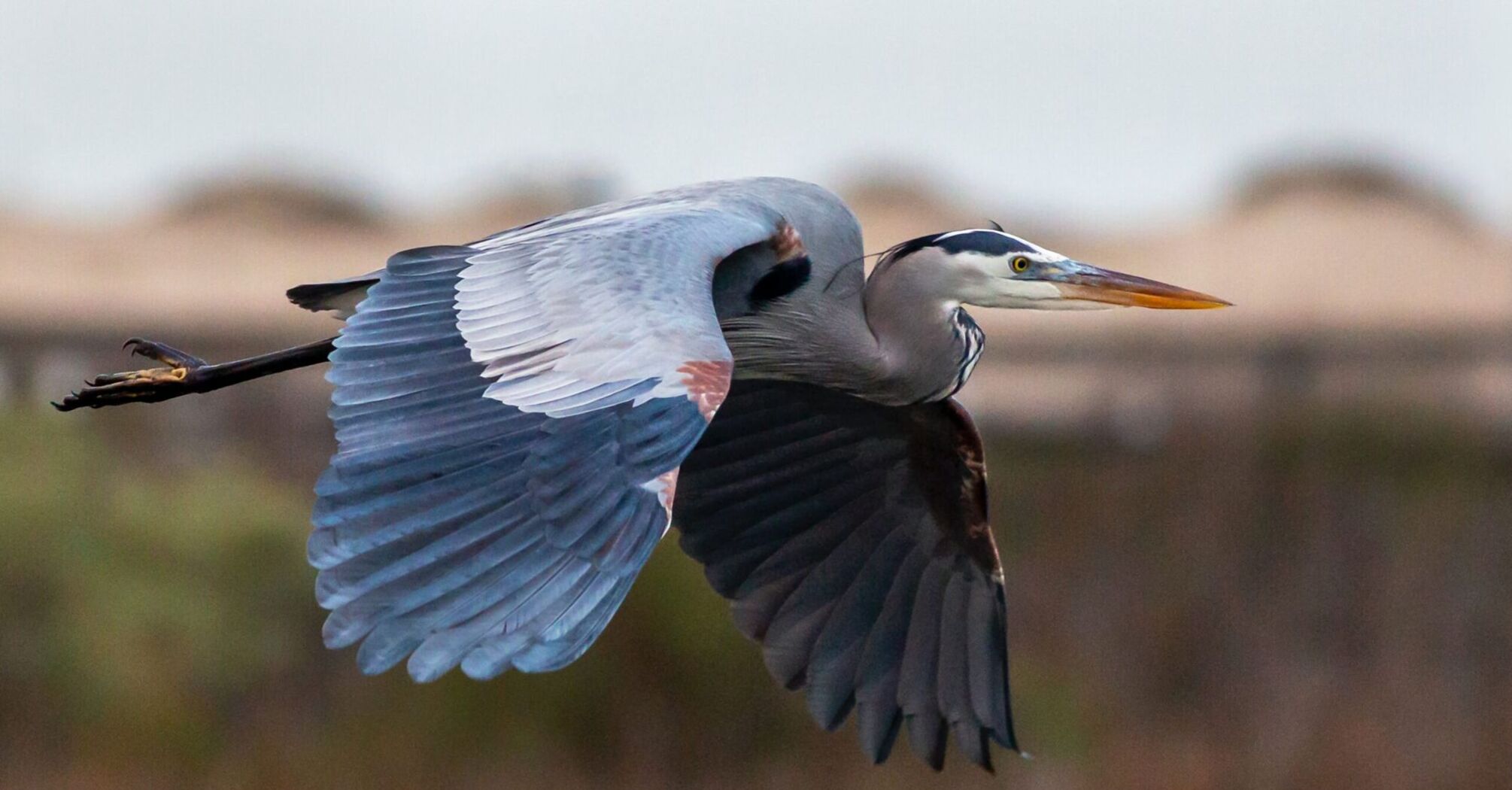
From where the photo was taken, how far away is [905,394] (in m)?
5.34

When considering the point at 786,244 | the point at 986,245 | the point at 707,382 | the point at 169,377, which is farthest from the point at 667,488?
the point at 169,377

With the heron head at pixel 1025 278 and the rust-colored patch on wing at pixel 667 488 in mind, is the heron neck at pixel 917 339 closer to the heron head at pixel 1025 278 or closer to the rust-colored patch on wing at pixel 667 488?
the heron head at pixel 1025 278

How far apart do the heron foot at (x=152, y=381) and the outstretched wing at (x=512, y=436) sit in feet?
2.87

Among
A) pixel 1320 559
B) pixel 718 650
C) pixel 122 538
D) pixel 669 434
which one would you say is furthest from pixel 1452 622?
pixel 669 434

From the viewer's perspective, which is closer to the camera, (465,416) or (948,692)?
(465,416)

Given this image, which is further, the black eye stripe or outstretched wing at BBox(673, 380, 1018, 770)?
outstretched wing at BBox(673, 380, 1018, 770)

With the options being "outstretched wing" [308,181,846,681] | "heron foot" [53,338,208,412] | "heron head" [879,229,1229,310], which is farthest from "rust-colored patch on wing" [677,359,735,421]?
"heron foot" [53,338,208,412]

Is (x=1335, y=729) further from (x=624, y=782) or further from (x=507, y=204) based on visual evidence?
(x=507, y=204)

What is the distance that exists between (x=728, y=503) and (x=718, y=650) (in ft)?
11.9

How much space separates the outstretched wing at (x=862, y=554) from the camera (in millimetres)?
5508

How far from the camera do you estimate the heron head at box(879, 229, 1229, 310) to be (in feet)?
17.3

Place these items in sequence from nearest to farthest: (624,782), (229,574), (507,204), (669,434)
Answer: (669,434) < (624,782) < (229,574) < (507,204)

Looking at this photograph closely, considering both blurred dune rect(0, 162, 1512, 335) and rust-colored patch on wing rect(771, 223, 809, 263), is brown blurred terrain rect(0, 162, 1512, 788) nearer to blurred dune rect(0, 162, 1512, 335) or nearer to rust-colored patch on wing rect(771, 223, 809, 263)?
rust-colored patch on wing rect(771, 223, 809, 263)

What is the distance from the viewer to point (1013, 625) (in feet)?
33.7
